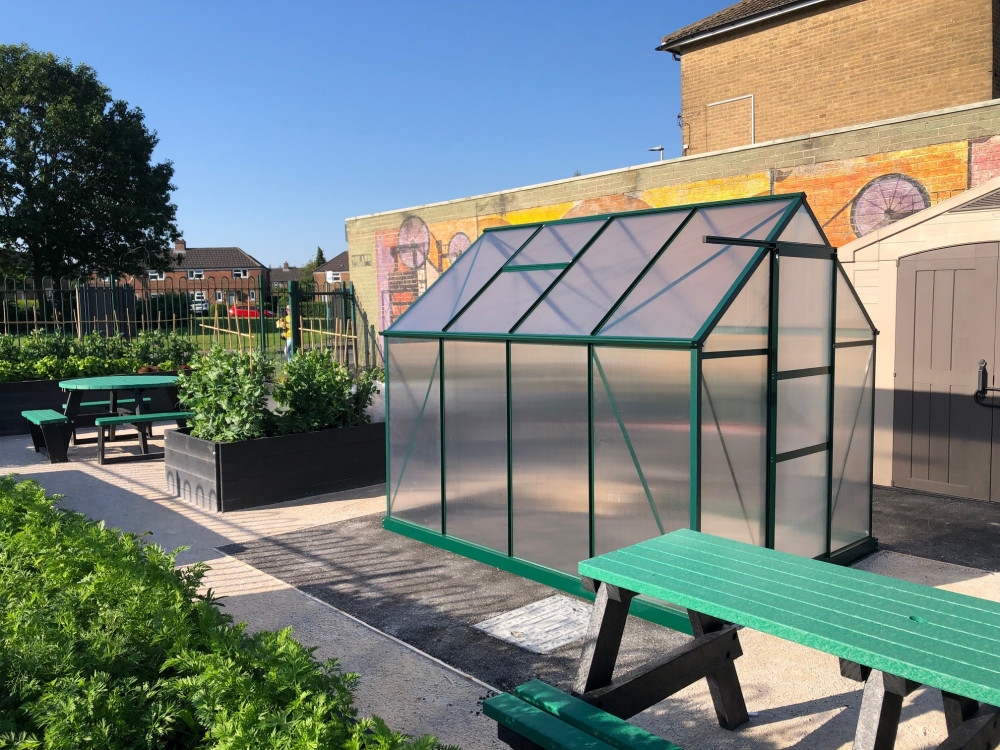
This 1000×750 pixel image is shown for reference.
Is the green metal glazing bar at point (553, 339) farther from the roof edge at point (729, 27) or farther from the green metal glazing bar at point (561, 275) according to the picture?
the roof edge at point (729, 27)

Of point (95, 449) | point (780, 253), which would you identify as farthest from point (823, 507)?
point (95, 449)

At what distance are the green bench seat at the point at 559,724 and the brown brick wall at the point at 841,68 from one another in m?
14.9

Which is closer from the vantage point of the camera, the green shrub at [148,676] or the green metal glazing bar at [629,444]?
the green shrub at [148,676]

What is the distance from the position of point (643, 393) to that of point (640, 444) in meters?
0.34

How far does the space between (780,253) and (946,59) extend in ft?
42.5

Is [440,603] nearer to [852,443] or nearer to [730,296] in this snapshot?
[730,296]

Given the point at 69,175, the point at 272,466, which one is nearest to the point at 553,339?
the point at 272,466

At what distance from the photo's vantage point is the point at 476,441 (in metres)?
6.52

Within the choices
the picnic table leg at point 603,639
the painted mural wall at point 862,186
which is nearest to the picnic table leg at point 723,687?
the picnic table leg at point 603,639

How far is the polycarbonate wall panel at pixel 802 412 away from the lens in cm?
560

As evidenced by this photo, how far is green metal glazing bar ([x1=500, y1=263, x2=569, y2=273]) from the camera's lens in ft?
21.9

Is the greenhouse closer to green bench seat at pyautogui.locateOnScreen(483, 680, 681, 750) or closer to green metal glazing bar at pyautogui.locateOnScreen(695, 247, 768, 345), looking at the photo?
green metal glazing bar at pyautogui.locateOnScreen(695, 247, 768, 345)

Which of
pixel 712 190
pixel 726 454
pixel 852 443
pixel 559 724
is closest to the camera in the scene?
pixel 559 724

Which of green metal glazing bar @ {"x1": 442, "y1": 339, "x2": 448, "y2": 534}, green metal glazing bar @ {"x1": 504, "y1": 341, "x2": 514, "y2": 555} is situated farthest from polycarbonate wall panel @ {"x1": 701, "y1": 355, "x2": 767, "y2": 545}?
green metal glazing bar @ {"x1": 442, "y1": 339, "x2": 448, "y2": 534}
